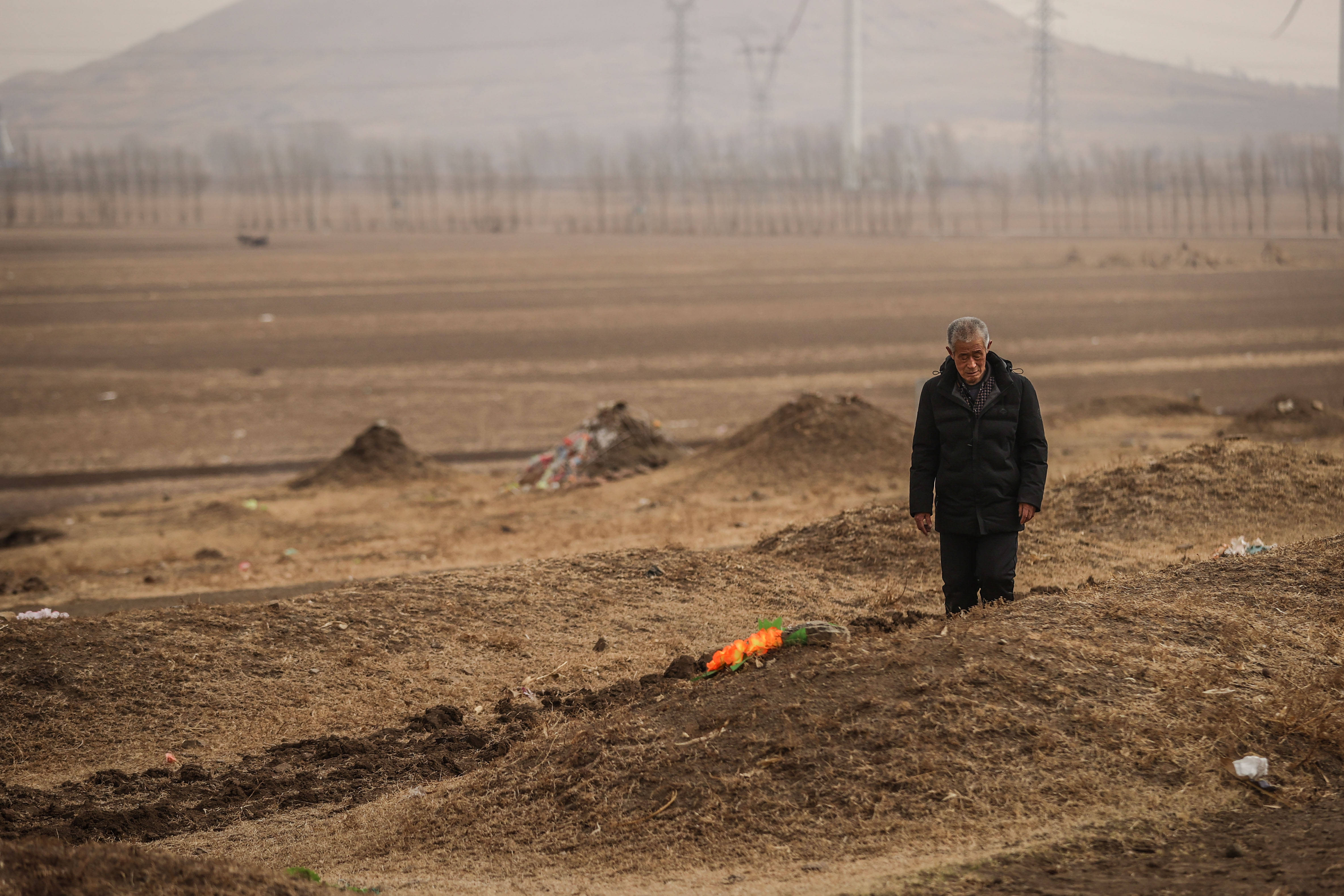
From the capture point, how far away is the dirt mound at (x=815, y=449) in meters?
15.0

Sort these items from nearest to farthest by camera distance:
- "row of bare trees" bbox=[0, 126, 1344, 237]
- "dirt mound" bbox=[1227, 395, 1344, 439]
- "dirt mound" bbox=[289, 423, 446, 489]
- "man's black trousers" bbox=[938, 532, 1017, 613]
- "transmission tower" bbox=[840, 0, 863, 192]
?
"man's black trousers" bbox=[938, 532, 1017, 613], "dirt mound" bbox=[1227, 395, 1344, 439], "dirt mound" bbox=[289, 423, 446, 489], "row of bare trees" bbox=[0, 126, 1344, 237], "transmission tower" bbox=[840, 0, 863, 192]

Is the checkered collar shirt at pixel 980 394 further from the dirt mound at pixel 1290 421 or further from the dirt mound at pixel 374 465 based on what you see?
the dirt mound at pixel 374 465

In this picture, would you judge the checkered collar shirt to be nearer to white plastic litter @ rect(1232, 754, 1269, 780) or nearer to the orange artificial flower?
the orange artificial flower

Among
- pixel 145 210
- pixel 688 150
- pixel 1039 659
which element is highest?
pixel 688 150

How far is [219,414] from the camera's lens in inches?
910

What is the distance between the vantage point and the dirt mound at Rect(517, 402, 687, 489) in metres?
16.3

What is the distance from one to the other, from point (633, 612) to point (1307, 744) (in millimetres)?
4723

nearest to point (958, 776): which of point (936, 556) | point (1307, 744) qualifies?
point (1307, 744)

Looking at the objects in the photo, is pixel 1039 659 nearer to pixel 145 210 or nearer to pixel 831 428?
pixel 831 428

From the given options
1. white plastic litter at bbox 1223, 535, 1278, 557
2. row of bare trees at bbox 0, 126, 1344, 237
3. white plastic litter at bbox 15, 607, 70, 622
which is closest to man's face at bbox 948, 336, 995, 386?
white plastic litter at bbox 1223, 535, 1278, 557

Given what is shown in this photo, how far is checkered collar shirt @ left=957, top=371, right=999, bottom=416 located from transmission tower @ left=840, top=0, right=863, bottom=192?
9344 centimetres

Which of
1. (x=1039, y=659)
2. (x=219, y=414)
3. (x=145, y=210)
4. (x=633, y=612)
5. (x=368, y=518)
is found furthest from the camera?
(x=145, y=210)

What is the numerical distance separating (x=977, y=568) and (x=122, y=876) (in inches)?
160

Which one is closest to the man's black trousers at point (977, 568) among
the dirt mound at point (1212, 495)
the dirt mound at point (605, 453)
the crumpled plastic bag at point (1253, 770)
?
the crumpled plastic bag at point (1253, 770)
